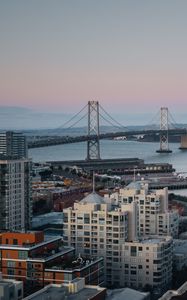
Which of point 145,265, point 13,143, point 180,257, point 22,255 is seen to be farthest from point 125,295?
point 13,143

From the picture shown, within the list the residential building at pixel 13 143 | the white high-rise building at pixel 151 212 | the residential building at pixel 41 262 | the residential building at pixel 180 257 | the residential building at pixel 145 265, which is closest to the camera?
the residential building at pixel 41 262

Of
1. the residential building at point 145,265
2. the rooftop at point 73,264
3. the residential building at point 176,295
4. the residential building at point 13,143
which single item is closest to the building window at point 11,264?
the rooftop at point 73,264

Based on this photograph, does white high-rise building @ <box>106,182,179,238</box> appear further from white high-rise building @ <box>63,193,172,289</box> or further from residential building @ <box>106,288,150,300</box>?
residential building @ <box>106,288,150,300</box>

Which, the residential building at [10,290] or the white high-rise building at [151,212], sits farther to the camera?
the white high-rise building at [151,212]

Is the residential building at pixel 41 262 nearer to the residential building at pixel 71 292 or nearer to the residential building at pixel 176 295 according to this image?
the residential building at pixel 71 292

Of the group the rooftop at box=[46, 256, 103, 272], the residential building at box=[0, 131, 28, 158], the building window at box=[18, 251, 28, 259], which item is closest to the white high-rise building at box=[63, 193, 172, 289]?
the rooftop at box=[46, 256, 103, 272]

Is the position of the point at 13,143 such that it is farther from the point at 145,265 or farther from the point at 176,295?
the point at 176,295
